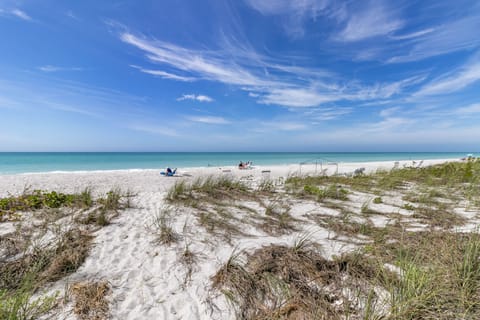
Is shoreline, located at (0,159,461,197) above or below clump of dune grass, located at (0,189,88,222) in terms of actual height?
below

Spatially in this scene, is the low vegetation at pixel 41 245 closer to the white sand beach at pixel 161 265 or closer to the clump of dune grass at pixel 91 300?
the clump of dune grass at pixel 91 300

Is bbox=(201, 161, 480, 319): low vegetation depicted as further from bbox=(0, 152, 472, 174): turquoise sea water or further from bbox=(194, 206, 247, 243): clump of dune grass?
bbox=(0, 152, 472, 174): turquoise sea water

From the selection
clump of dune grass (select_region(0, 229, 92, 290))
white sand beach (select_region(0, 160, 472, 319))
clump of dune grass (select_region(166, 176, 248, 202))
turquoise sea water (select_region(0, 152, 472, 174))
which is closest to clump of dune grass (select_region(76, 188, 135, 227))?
white sand beach (select_region(0, 160, 472, 319))

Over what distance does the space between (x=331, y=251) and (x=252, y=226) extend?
4.80ft

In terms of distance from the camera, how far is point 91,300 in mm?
2027

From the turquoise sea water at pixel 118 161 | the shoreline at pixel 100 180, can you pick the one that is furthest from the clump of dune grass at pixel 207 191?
the turquoise sea water at pixel 118 161

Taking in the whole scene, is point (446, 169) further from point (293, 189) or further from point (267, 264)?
point (267, 264)

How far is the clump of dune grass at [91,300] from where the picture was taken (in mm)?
1912

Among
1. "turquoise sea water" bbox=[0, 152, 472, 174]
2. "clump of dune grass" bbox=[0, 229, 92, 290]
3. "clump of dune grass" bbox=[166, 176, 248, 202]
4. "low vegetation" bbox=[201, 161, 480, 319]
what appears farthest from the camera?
"turquoise sea water" bbox=[0, 152, 472, 174]

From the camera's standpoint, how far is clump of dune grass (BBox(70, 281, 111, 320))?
1912 mm

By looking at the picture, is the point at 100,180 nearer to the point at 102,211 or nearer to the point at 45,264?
the point at 102,211

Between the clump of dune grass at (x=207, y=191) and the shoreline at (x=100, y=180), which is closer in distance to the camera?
the clump of dune grass at (x=207, y=191)

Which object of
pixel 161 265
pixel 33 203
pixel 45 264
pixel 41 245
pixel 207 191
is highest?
pixel 33 203

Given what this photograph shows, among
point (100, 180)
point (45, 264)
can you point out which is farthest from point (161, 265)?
point (100, 180)
